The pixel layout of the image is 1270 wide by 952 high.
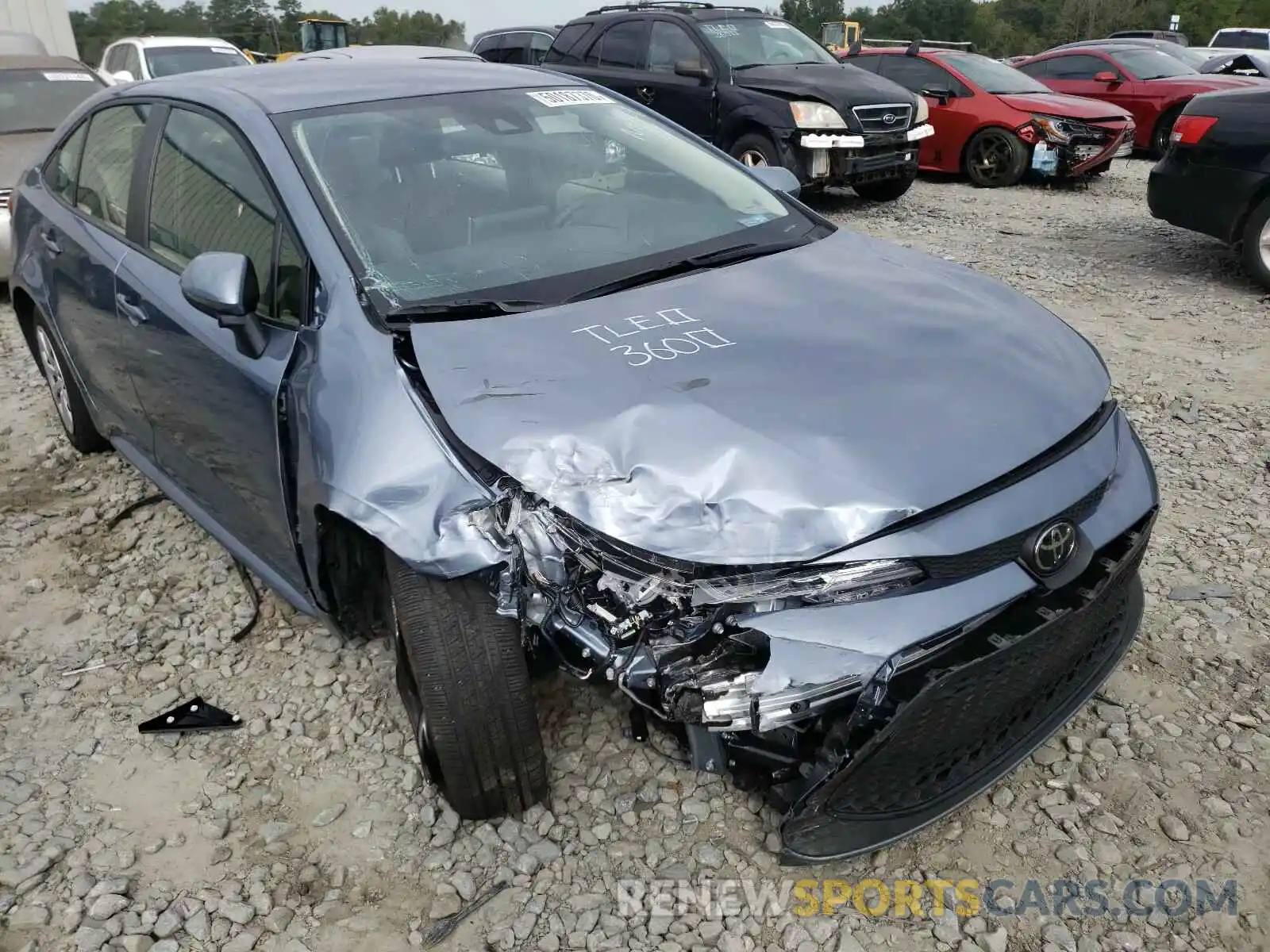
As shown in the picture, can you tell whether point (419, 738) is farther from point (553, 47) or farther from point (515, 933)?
point (553, 47)

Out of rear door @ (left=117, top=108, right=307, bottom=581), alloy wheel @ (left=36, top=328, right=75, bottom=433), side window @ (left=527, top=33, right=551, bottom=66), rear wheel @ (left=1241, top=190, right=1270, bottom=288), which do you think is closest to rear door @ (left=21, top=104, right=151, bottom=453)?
rear door @ (left=117, top=108, right=307, bottom=581)

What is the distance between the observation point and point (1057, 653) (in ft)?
6.71

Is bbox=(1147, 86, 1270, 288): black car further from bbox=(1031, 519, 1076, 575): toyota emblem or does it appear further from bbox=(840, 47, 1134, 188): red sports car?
bbox=(1031, 519, 1076, 575): toyota emblem

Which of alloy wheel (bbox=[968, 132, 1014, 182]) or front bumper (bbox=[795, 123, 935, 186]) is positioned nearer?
front bumper (bbox=[795, 123, 935, 186])

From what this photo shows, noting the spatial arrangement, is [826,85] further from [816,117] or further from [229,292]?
[229,292]

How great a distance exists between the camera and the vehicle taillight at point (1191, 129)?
634cm

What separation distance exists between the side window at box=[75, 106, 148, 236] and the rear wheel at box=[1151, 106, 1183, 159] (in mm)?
11996

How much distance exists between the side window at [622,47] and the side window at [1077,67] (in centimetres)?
655

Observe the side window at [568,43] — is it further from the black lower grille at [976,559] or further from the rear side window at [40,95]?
the black lower grille at [976,559]

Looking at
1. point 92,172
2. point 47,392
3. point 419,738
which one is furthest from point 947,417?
point 47,392

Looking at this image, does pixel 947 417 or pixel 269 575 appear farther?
pixel 269 575

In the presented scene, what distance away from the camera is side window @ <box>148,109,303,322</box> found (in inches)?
101

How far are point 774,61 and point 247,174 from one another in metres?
7.56

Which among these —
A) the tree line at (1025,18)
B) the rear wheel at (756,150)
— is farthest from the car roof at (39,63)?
the tree line at (1025,18)
